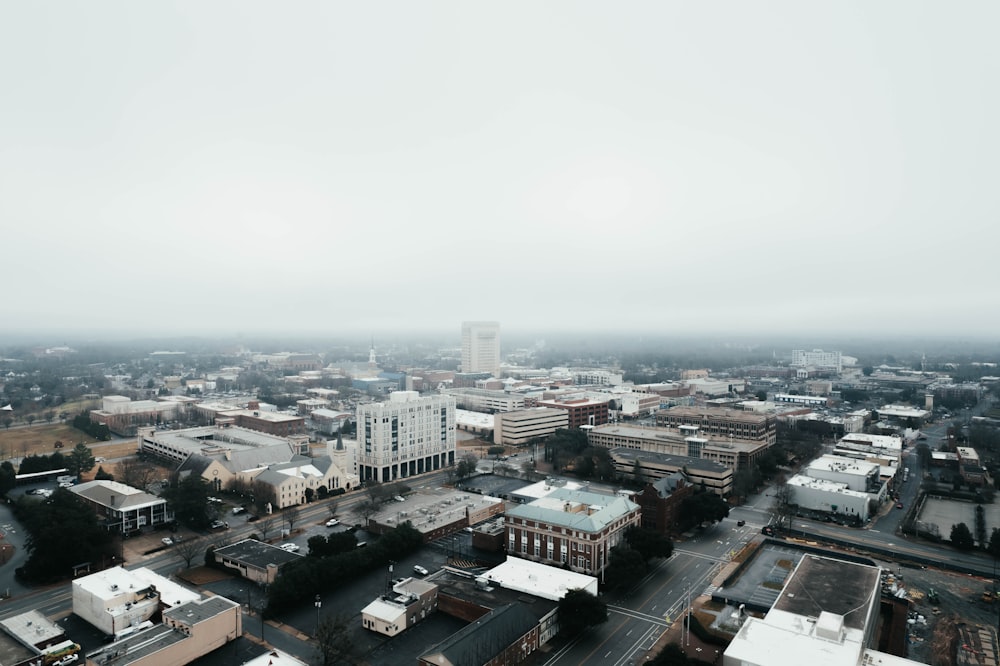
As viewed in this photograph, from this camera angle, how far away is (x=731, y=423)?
58.9 metres

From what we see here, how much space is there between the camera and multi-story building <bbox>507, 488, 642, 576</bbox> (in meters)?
28.2

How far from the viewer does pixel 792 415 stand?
7175cm

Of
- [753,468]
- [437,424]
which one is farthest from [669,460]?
→ [437,424]

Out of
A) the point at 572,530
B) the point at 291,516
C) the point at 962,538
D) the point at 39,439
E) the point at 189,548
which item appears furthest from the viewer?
the point at 39,439

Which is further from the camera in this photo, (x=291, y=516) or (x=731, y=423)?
(x=731, y=423)

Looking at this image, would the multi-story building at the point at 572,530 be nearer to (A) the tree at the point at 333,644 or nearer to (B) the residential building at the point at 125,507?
(A) the tree at the point at 333,644

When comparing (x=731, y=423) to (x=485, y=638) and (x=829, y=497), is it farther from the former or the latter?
(x=485, y=638)

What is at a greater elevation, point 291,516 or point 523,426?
point 523,426

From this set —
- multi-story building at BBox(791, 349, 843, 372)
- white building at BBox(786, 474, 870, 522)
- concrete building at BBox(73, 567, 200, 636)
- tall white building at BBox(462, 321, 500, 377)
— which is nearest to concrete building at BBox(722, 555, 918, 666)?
white building at BBox(786, 474, 870, 522)

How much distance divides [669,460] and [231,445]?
118 ft

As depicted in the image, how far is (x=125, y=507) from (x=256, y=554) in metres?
11.1

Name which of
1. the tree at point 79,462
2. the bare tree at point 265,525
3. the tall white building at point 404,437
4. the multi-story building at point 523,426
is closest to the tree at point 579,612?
the bare tree at point 265,525

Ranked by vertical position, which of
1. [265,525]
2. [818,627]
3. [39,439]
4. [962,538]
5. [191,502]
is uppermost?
[818,627]

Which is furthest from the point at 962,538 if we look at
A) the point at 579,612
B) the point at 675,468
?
the point at 579,612
